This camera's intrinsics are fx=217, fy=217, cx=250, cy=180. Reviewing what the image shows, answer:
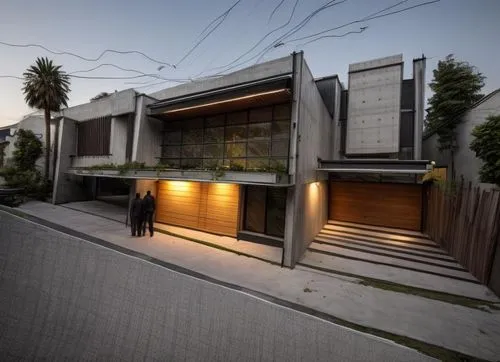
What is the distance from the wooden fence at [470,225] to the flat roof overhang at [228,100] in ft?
22.6

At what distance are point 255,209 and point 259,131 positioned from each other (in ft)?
12.3

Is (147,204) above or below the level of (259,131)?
below

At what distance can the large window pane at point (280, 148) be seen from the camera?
32.1 ft

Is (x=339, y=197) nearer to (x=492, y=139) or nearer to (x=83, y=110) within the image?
(x=492, y=139)

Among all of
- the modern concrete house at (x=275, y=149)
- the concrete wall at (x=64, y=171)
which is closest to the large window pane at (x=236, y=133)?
the modern concrete house at (x=275, y=149)

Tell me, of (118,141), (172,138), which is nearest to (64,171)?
(118,141)

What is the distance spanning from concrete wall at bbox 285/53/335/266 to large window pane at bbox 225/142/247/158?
3.38 meters

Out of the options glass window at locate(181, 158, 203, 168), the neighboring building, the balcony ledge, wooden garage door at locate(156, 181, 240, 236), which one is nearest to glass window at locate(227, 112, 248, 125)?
glass window at locate(181, 158, 203, 168)

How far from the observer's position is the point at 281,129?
9.95 meters

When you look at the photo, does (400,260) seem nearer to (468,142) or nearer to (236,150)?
(468,142)

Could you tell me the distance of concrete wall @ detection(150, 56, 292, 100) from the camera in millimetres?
10039

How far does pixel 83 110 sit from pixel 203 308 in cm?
1889

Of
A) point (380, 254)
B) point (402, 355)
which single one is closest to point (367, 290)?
point (380, 254)

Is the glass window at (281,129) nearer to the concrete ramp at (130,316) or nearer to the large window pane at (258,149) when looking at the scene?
the large window pane at (258,149)
